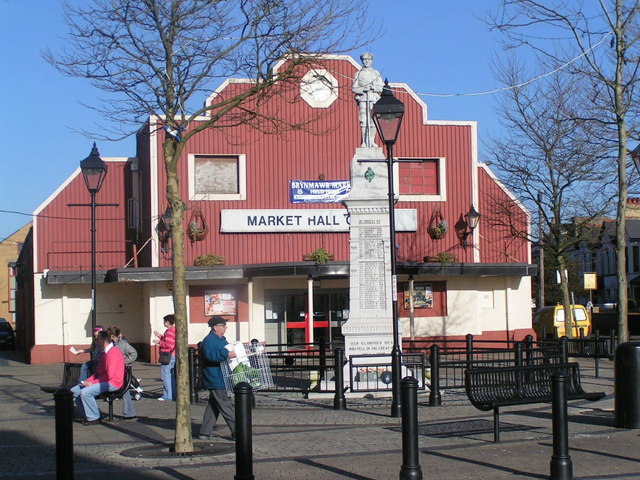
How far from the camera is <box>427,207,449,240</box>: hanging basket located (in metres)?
31.5

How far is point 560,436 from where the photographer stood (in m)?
8.82

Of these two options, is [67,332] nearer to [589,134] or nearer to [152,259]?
[152,259]

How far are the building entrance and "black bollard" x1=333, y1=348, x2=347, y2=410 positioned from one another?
1554cm

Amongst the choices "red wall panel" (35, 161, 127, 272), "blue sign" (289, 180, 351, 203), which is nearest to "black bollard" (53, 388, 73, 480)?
"blue sign" (289, 180, 351, 203)

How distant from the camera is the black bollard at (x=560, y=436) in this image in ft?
28.6

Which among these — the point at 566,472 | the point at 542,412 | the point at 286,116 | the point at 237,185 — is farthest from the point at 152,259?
the point at 566,472

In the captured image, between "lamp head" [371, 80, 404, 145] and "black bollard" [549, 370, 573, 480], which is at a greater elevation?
"lamp head" [371, 80, 404, 145]

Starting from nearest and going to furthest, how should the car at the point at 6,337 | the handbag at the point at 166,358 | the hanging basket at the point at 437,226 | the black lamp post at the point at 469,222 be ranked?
the handbag at the point at 166,358 < the black lamp post at the point at 469,222 < the hanging basket at the point at 437,226 < the car at the point at 6,337

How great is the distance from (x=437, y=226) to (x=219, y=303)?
820 centimetres

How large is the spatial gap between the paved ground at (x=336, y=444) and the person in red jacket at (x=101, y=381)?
0.29m

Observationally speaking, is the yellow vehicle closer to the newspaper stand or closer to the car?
the newspaper stand

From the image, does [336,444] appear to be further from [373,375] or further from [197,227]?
[197,227]

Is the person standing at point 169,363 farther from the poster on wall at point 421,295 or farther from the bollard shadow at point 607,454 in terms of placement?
the poster on wall at point 421,295

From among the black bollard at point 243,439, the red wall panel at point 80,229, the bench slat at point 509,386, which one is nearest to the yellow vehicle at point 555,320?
the red wall panel at point 80,229
